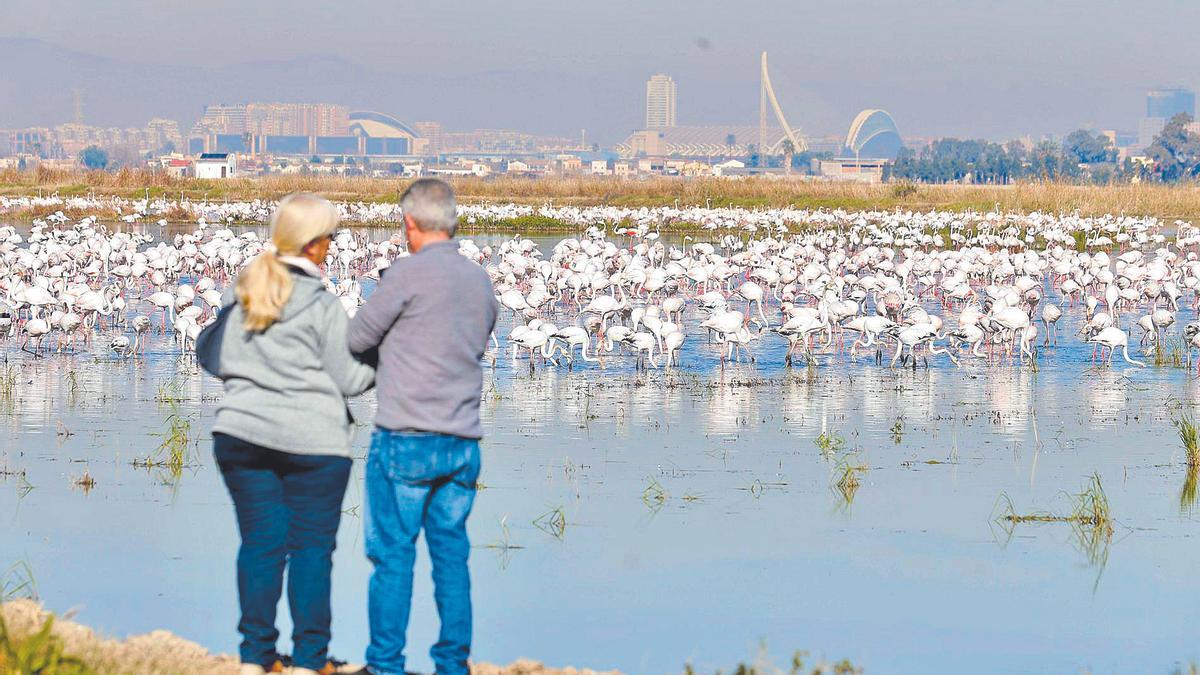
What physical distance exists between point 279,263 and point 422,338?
0.50m

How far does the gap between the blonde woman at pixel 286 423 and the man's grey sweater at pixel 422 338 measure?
10 cm

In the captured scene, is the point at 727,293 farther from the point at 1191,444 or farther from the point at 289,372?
the point at 289,372

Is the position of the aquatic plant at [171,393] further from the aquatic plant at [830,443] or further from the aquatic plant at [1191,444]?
the aquatic plant at [1191,444]

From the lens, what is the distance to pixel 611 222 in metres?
39.5

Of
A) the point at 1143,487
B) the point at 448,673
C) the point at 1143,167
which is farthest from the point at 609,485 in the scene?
the point at 1143,167

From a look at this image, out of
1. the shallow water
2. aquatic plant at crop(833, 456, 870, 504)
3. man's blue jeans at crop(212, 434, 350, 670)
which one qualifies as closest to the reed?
man's blue jeans at crop(212, 434, 350, 670)

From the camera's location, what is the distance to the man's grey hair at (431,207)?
5.34 meters

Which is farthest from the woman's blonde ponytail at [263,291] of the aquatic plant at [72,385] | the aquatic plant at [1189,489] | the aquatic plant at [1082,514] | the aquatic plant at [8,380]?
the aquatic plant at [8,380]

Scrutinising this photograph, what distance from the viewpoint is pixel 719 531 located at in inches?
339

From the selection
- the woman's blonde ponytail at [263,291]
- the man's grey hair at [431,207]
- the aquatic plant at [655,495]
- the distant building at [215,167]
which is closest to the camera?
the woman's blonde ponytail at [263,291]

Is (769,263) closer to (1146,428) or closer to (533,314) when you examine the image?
(533,314)

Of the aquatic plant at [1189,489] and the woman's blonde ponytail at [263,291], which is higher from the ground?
the woman's blonde ponytail at [263,291]

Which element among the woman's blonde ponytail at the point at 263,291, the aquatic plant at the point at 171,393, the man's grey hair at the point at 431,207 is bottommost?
the aquatic plant at the point at 171,393

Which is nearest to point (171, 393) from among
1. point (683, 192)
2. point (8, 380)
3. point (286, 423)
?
point (8, 380)
